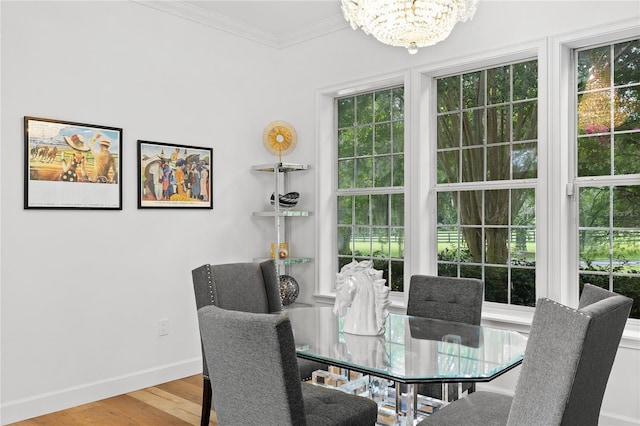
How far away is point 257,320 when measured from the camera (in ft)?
5.53

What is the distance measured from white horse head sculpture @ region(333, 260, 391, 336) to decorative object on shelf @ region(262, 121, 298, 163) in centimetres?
227

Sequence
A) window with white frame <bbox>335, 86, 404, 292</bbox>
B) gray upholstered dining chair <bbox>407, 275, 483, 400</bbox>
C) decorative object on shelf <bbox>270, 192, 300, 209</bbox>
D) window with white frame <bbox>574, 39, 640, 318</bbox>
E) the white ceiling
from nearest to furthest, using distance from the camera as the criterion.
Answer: gray upholstered dining chair <bbox>407, 275, 483, 400</bbox> < window with white frame <bbox>574, 39, 640, 318</bbox> < the white ceiling < window with white frame <bbox>335, 86, 404, 292</bbox> < decorative object on shelf <bbox>270, 192, 300, 209</bbox>

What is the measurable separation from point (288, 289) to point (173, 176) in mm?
1337

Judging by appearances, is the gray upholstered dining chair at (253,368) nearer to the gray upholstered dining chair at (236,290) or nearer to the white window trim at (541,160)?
the gray upholstered dining chair at (236,290)

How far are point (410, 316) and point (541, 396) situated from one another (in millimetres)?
1560

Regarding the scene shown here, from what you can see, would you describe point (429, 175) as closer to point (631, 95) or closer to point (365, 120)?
point (365, 120)

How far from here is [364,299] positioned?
2.50 m

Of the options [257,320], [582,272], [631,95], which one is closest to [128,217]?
[257,320]

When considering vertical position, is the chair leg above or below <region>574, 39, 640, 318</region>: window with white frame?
below

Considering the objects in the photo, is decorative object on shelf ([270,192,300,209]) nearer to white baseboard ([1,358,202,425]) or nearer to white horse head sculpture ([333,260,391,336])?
white baseboard ([1,358,202,425])

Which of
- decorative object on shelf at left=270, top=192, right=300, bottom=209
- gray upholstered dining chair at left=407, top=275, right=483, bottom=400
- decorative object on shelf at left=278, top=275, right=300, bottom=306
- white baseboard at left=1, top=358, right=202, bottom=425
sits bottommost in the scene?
white baseboard at left=1, top=358, right=202, bottom=425

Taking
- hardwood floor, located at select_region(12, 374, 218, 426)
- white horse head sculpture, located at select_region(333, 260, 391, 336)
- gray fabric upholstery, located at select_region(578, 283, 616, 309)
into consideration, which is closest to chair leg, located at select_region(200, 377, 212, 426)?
hardwood floor, located at select_region(12, 374, 218, 426)

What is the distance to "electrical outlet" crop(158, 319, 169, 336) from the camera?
396 cm

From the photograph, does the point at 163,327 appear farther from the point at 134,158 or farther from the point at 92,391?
the point at 134,158
